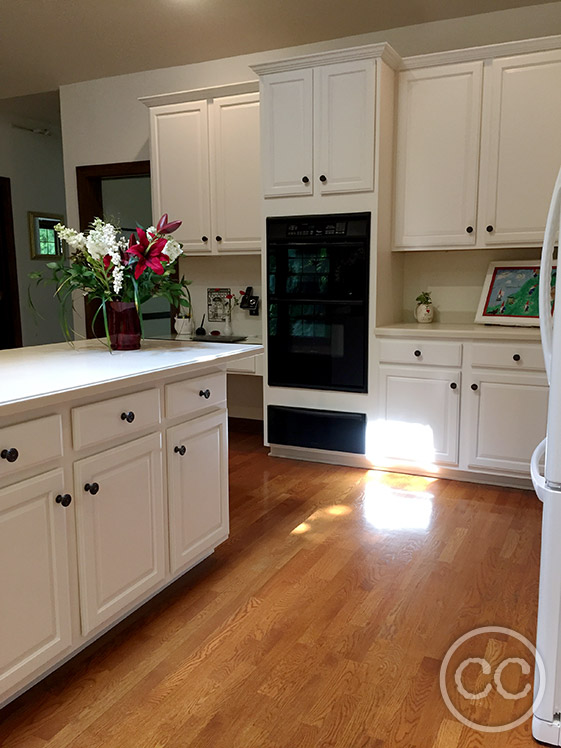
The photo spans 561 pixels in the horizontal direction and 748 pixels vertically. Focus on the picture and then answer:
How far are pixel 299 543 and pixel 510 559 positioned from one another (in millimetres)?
901

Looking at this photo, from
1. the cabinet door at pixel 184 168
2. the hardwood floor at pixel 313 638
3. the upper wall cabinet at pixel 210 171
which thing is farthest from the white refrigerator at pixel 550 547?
the cabinet door at pixel 184 168

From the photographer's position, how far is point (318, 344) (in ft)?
12.7

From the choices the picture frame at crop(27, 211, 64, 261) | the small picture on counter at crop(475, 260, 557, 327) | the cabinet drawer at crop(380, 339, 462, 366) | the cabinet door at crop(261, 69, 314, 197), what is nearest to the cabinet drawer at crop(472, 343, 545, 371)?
the cabinet drawer at crop(380, 339, 462, 366)

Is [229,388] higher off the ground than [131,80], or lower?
lower

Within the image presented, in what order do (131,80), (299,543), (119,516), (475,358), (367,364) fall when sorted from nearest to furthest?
1. (119,516)
2. (299,543)
3. (475,358)
4. (367,364)
5. (131,80)

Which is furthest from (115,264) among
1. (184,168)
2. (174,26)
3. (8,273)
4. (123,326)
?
(8,273)

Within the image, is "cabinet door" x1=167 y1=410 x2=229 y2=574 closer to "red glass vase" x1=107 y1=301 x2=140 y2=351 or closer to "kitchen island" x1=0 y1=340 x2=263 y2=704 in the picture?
"kitchen island" x1=0 y1=340 x2=263 y2=704

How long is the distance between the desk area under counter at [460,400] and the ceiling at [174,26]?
188cm

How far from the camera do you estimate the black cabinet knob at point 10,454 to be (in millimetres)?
1531

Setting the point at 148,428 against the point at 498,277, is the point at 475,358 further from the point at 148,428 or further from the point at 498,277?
the point at 148,428

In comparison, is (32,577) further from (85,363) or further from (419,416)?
(419,416)

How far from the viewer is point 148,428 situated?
6.85 ft

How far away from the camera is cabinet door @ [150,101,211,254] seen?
4.32 m

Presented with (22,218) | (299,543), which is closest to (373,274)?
(299,543)
